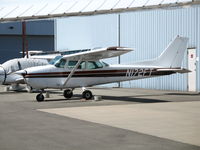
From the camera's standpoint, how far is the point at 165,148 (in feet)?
25.1

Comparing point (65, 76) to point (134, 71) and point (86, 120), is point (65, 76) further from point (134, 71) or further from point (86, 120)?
point (86, 120)

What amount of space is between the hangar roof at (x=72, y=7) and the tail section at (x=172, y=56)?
1649 cm

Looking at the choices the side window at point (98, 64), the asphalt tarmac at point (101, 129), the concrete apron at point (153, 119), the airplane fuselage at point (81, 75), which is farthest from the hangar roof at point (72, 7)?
the side window at point (98, 64)

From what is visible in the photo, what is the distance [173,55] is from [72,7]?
57.9ft

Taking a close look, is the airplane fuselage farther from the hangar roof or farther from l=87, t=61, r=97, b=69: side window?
the hangar roof

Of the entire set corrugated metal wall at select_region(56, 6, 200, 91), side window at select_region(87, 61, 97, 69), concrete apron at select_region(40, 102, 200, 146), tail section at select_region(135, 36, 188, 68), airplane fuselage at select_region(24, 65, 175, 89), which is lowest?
concrete apron at select_region(40, 102, 200, 146)

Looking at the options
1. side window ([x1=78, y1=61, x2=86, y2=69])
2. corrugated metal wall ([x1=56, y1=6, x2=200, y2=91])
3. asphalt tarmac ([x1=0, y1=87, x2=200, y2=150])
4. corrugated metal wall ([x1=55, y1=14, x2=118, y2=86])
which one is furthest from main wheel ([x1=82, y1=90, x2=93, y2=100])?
corrugated metal wall ([x1=55, y1=14, x2=118, y2=86])

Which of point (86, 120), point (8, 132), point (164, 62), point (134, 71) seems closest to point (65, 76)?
point (134, 71)

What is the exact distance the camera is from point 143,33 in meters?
31.5

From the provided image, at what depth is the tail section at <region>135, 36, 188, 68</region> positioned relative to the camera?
22734 millimetres

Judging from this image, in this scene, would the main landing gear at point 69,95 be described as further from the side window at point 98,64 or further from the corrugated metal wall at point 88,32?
the corrugated metal wall at point 88,32

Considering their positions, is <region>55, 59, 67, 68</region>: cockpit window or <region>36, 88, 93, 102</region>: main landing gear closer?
<region>36, 88, 93, 102</region>: main landing gear

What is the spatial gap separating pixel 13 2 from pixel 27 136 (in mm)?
3570

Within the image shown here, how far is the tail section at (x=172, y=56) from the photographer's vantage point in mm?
22734
